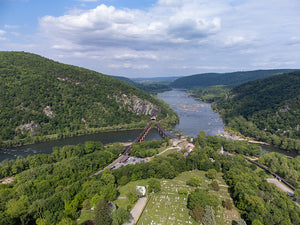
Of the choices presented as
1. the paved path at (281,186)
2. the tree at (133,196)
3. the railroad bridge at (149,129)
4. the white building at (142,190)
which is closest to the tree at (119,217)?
the tree at (133,196)

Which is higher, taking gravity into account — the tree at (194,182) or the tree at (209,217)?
the tree at (209,217)

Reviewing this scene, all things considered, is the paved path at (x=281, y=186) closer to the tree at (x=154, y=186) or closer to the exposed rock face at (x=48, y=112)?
the tree at (x=154, y=186)

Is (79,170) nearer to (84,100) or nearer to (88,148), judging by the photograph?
(88,148)

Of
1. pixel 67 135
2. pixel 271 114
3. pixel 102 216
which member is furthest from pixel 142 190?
pixel 271 114

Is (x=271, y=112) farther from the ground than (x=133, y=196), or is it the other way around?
(x=271, y=112)

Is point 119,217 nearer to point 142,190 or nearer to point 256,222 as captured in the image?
point 142,190

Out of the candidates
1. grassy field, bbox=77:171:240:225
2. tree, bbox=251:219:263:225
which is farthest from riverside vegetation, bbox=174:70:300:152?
tree, bbox=251:219:263:225
